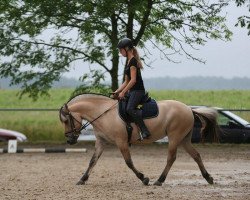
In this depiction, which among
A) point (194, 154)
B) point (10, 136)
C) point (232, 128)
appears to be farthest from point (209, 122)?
point (10, 136)

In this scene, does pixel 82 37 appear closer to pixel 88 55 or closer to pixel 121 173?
pixel 88 55

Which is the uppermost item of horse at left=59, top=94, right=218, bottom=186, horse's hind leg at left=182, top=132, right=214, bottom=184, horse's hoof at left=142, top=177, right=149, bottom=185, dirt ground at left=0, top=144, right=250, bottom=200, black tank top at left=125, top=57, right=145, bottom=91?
black tank top at left=125, top=57, right=145, bottom=91

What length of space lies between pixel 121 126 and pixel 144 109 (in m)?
0.53

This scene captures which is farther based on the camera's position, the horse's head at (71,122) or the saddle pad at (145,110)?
the horse's head at (71,122)

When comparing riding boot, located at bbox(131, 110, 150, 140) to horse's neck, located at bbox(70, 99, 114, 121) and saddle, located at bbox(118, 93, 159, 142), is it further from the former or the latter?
horse's neck, located at bbox(70, 99, 114, 121)

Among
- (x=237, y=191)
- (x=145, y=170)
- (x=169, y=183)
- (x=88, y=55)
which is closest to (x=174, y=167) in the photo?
(x=145, y=170)

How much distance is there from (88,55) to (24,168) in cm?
1019

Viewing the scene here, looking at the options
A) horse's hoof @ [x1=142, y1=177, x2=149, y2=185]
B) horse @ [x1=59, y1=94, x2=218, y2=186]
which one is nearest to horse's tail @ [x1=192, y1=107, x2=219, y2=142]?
horse @ [x1=59, y1=94, x2=218, y2=186]

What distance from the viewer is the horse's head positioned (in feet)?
40.0

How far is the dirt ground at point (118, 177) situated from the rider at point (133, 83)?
1.24m

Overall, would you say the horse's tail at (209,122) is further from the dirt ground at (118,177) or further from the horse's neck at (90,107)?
the horse's neck at (90,107)

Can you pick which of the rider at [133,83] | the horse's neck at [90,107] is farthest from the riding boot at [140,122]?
the horse's neck at [90,107]

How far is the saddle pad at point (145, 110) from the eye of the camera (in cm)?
1183

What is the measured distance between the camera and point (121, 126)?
11.9 m
